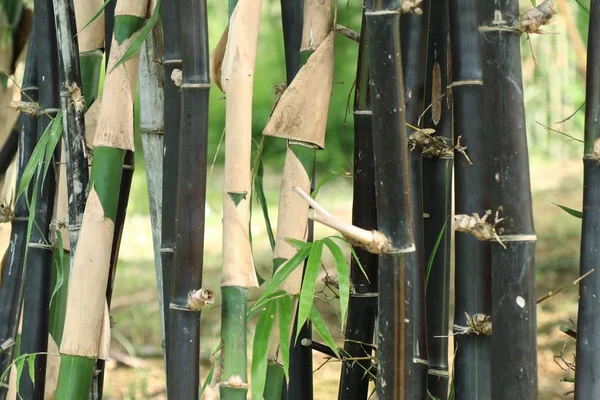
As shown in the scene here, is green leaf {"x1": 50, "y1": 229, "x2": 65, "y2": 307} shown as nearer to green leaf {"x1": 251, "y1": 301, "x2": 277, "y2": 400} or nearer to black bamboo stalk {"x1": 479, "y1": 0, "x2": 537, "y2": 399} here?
green leaf {"x1": 251, "y1": 301, "x2": 277, "y2": 400}

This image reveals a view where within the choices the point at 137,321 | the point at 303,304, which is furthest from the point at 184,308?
the point at 137,321

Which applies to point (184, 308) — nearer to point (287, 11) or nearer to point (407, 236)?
point (407, 236)

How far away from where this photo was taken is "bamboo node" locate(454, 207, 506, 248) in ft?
1.78

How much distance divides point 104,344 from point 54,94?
270 mm

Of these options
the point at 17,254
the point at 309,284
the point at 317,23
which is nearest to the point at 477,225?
the point at 309,284

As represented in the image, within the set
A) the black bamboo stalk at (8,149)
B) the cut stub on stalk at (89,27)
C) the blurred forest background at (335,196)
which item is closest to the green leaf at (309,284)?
the cut stub on stalk at (89,27)

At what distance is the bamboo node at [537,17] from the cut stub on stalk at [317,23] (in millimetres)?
198

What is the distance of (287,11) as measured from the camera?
2.60ft

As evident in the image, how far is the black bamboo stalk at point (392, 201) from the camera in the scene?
537 mm

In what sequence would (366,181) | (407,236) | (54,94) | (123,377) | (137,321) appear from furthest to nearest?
(137,321) < (123,377) < (54,94) < (366,181) < (407,236)

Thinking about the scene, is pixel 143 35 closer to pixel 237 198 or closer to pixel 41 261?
pixel 237 198

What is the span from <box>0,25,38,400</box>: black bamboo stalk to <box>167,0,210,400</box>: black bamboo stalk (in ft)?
1.11

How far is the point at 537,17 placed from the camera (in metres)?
0.52

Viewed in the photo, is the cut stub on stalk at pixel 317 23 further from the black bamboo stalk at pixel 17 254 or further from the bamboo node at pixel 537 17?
the black bamboo stalk at pixel 17 254
